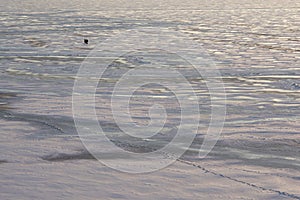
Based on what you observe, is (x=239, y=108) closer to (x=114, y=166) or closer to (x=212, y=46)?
(x=114, y=166)

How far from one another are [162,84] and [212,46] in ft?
27.5

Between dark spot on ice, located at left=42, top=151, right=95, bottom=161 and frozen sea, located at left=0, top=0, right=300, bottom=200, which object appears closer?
frozen sea, located at left=0, top=0, right=300, bottom=200

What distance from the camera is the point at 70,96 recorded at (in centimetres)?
1200

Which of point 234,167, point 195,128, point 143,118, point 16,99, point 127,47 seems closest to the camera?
point 234,167

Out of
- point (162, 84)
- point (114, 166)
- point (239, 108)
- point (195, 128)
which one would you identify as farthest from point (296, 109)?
point (114, 166)

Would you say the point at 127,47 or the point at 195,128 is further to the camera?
the point at 127,47

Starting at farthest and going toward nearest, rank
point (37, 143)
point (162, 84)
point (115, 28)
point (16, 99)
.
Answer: point (115, 28)
point (162, 84)
point (16, 99)
point (37, 143)

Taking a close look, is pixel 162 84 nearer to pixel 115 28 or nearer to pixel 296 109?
pixel 296 109

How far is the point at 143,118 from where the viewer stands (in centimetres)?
1002

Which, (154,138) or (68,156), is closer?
(68,156)

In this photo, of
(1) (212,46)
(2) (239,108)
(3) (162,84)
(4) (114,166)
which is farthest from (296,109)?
(1) (212,46)

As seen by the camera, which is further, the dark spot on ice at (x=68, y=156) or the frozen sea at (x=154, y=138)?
the dark spot on ice at (x=68, y=156)

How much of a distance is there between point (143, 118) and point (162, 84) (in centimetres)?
355

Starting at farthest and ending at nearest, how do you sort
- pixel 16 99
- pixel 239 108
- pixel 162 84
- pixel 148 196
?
pixel 162 84
pixel 16 99
pixel 239 108
pixel 148 196
